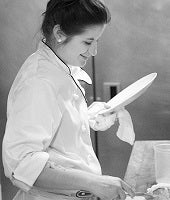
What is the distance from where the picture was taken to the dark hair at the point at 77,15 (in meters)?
1.30

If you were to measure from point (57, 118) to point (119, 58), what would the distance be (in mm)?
1080

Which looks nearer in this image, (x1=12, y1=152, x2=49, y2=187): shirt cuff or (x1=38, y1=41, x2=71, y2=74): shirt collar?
(x1=12, y1=152, x2=49, y2=187): shirt cuff

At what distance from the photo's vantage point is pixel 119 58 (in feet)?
7.46

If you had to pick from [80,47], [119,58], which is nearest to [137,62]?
[119,58]

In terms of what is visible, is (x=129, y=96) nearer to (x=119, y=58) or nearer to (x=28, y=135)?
(x=28, y=135)

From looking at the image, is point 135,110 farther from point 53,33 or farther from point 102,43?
point 53,33

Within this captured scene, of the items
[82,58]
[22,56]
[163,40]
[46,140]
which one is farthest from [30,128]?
[163,40]

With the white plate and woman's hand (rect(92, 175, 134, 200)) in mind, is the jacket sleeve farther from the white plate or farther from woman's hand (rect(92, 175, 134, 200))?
the white plate

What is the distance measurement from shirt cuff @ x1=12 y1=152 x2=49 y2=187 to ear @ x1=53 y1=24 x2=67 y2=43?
0.39m

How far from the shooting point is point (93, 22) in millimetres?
1318

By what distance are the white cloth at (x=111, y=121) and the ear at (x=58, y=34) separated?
437 mm

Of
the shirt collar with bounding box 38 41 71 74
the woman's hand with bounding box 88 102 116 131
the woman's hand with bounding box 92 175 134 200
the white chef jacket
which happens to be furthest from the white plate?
the woman's hand with bounding box 92 175 134 200

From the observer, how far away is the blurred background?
2197 millimetres

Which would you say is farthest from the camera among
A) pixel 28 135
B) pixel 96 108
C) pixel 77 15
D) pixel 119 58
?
pixel 119 58
